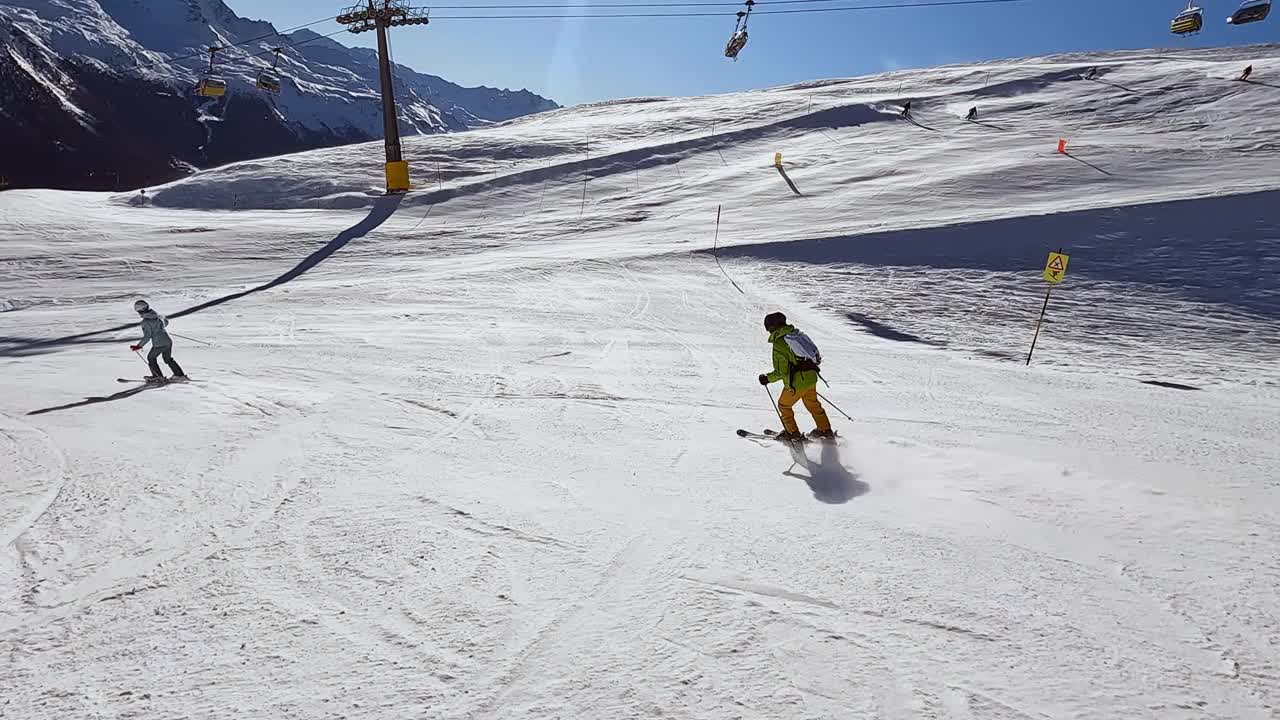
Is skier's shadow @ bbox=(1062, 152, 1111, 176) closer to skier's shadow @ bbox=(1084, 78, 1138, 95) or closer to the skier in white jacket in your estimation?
skier's shadow @ bbox=(1084, 78, 1138, 95)

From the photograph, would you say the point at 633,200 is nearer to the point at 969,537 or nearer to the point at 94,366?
the point at 94,366

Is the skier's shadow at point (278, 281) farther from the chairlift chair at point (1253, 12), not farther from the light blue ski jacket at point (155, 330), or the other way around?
the chairlift chair at point (1253, 12)

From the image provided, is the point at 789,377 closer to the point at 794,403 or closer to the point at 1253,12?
the point at 794,403

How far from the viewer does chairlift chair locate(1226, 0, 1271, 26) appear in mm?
32562

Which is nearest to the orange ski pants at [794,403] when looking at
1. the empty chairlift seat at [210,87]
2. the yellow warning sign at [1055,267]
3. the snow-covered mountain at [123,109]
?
the yellow warning sign at [1055,267]

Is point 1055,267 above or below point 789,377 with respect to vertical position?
above

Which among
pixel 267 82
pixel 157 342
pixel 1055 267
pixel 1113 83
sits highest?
pixel 1113 83

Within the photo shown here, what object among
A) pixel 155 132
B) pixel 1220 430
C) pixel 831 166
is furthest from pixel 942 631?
pixel 155 132

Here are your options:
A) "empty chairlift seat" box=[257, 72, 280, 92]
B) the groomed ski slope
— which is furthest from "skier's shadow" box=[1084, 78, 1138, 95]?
"empty chairlift seat" box=[257, 72, 280, 92]

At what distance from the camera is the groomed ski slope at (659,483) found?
3.27 m

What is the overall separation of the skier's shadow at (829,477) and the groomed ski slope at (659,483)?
0.17 feet

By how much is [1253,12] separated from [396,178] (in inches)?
1586

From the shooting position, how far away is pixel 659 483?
227 inches

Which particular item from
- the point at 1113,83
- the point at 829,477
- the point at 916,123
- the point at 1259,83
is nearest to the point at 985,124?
the point at 916,123
